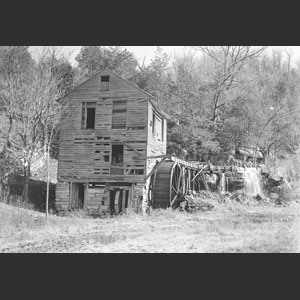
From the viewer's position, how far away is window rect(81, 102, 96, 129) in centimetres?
1978

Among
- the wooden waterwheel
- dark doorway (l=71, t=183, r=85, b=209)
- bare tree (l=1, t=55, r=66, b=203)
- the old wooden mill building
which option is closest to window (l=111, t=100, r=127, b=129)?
the old wooden mill building

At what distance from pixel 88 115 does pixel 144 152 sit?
3.67 m

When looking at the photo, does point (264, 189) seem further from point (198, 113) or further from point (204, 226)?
point (204, 226)

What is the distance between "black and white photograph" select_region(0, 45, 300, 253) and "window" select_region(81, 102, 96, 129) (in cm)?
7

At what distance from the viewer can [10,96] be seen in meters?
18.9

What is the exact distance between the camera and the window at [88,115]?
1978 cm

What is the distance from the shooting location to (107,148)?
1945 centimetres

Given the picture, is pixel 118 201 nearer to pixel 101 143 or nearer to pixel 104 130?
pixel 101 143

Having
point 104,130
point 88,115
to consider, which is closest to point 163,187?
point 104,130

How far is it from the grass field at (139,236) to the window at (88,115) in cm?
614

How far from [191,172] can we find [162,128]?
3.92 meters

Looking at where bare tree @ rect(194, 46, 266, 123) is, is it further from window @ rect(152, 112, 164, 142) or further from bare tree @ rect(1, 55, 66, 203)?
bare tree @ rect(1, 55, 66, 203)

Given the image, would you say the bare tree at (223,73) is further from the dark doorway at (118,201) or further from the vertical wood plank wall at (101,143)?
the dark doorway at (118,201)

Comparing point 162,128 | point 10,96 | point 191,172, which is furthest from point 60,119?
point 191,172
